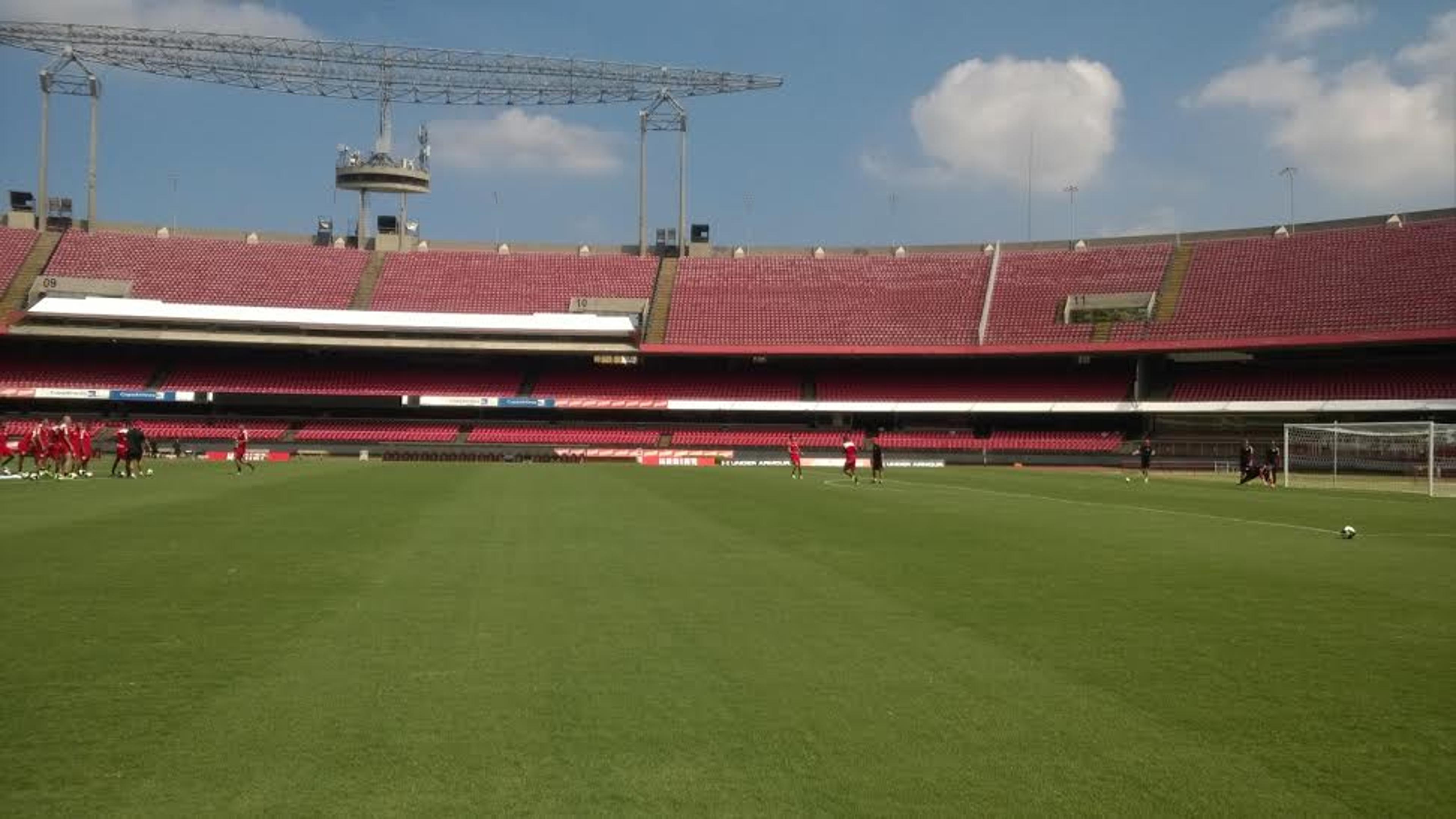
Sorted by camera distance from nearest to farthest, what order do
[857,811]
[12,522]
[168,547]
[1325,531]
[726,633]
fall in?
[857,811] → [726,633] → [168,547] → [12,522] → [1325,531]

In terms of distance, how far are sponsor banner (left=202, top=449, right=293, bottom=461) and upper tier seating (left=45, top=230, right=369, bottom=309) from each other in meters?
11.6

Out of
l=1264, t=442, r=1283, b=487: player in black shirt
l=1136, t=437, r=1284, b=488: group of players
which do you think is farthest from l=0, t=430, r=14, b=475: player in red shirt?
l=1264, t=442, r=1283, b=487: player in black shirt

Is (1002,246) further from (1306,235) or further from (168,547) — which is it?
(168,547)

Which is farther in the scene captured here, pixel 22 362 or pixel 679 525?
pixel 22 362

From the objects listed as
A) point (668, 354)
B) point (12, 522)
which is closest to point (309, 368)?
point (668, 354)

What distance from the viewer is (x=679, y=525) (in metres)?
18.2

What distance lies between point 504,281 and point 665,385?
13.4 meters

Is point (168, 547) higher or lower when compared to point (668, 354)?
lower

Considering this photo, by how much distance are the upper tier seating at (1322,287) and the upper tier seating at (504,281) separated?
104ft

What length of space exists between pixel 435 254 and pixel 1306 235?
54.3m

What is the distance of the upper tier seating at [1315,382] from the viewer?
5181 centimetres

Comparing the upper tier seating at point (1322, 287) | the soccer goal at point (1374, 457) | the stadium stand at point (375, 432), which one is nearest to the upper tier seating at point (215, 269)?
the stadium stand at point (375, 432)

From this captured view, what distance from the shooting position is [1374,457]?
1695 inches

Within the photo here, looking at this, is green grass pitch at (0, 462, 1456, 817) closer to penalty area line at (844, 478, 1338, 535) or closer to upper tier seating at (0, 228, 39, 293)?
penalty area line at (844, 478, 1338, 535)
